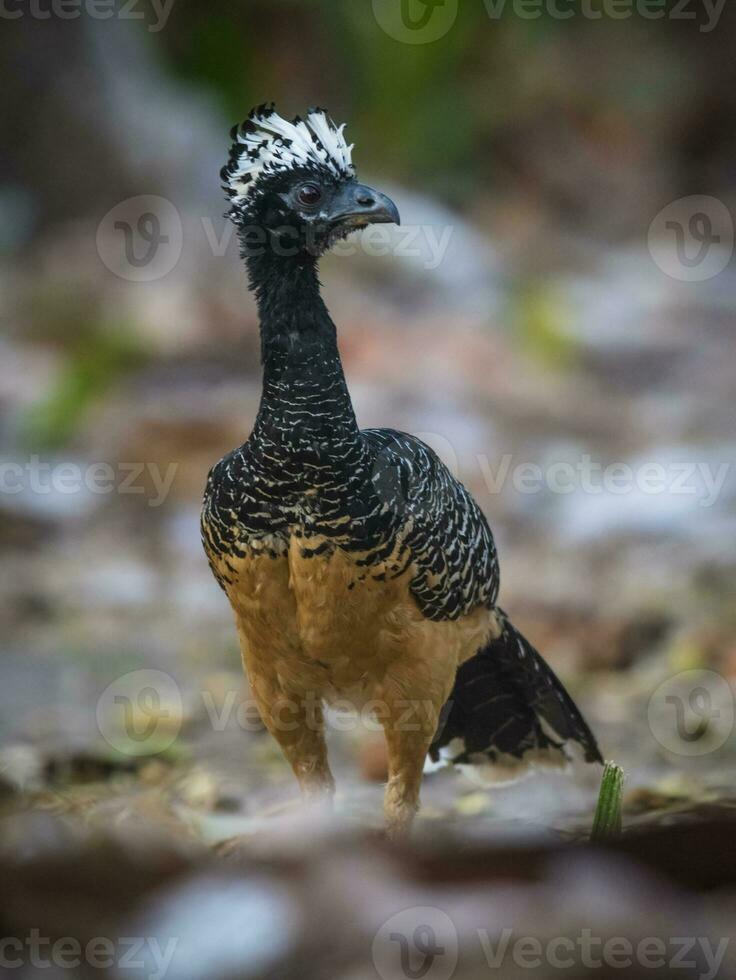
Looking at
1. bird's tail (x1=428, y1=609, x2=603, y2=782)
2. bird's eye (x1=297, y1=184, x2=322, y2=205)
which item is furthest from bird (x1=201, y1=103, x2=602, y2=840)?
bird's tail (x1=428, y1=609, x2=603, y2=782)

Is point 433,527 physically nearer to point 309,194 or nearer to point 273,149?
point 309,194

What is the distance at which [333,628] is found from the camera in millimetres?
3902

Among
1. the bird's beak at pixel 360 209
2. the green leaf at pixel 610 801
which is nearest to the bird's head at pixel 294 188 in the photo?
the bird's beak at pixel 360 209

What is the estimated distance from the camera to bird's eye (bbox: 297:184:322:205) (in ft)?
12.6

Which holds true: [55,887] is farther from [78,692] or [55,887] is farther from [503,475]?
[503,475]

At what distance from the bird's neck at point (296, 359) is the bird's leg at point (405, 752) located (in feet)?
3.28

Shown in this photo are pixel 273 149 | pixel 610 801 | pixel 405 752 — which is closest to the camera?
pixel 610 801

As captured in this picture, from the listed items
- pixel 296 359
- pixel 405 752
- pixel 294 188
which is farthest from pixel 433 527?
pixel 294 188

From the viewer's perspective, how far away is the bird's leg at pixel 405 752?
4184mm

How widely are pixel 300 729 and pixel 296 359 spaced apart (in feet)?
4.52

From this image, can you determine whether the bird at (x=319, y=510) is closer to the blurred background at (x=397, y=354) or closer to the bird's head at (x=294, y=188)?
the bird's head at (x=294, y=188)

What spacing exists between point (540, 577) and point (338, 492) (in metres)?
3.96

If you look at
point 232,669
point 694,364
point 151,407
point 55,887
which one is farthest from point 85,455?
point 55,887

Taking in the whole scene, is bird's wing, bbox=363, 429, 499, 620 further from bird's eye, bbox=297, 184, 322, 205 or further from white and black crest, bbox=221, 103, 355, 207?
white and black crest, bbox=221, 103, 355, 207
